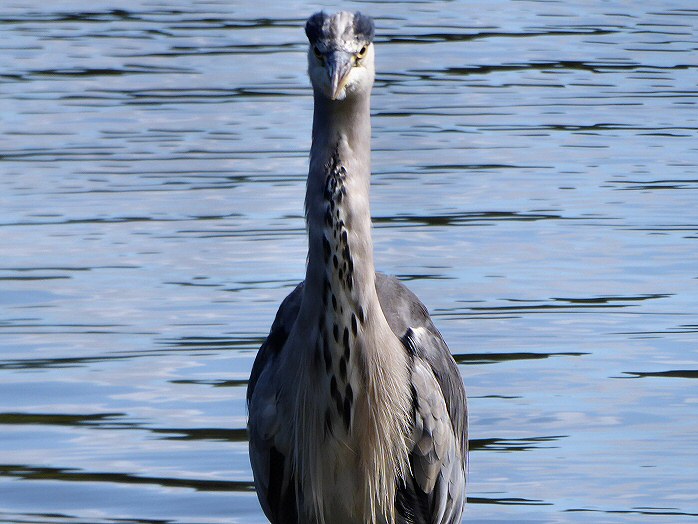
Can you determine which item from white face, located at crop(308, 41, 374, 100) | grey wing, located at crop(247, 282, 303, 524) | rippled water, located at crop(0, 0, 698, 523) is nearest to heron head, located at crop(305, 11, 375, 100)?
white face, located at crop(308, 41, 374, 100)

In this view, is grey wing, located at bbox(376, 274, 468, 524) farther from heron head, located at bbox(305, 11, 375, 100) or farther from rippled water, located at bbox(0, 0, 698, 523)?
heron head, located at bbox(305, 11, 375, 100)

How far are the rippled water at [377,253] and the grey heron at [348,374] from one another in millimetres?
659

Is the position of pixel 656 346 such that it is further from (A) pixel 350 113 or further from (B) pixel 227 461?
(A) pixel 350 113

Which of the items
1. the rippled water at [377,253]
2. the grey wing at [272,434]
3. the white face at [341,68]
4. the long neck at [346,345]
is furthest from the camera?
the rippled water at [377,253]

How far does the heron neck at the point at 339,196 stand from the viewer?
483 cm

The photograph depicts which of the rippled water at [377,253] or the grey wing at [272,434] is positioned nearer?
the grey wing at [272,434]

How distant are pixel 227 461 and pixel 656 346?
7.68ft

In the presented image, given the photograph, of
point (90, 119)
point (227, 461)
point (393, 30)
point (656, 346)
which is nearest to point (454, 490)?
point (227, 461)

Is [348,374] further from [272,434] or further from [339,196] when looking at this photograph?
[339,196]

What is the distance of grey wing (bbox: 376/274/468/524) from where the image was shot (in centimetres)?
542

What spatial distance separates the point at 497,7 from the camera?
19953 mm

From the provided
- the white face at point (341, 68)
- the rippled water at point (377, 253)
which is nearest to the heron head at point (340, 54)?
the white face at point (341, 68)

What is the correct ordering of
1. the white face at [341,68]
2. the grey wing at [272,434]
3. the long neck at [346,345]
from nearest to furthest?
the white face at [341,68] → the long neck at [346,345] → the grey wing at [272,434]

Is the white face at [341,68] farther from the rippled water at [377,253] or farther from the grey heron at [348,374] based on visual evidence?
the rippled water at [377,253]
